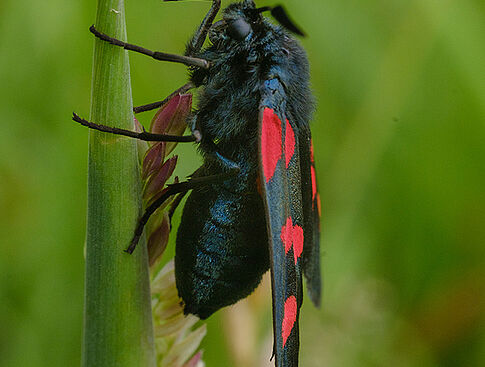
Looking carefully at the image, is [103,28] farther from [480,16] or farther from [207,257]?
[480,16]

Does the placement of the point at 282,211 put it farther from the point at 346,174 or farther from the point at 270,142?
the point at 346,174

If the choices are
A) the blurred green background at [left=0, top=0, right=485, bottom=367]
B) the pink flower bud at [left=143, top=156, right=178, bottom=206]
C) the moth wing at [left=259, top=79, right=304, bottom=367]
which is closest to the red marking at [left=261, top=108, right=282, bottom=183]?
the moth wing at [left=259, top=79, right=304, bottom=367]

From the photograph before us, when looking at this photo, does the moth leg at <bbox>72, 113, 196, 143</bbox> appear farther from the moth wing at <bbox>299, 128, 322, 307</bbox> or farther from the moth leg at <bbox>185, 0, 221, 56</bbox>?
the moth wing at <bbox>299, 128, 322, 307</bbox>

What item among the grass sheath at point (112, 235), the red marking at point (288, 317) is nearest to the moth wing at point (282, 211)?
the red marking at point (288, 317)

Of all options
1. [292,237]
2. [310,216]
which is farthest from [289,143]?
[310,216]

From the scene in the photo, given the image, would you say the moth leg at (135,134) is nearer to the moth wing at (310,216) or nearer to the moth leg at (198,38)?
the moth leg at (198,38)

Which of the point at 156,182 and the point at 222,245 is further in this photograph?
the point at 222,245

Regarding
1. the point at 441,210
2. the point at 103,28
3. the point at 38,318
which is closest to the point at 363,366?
the point at 441,210
